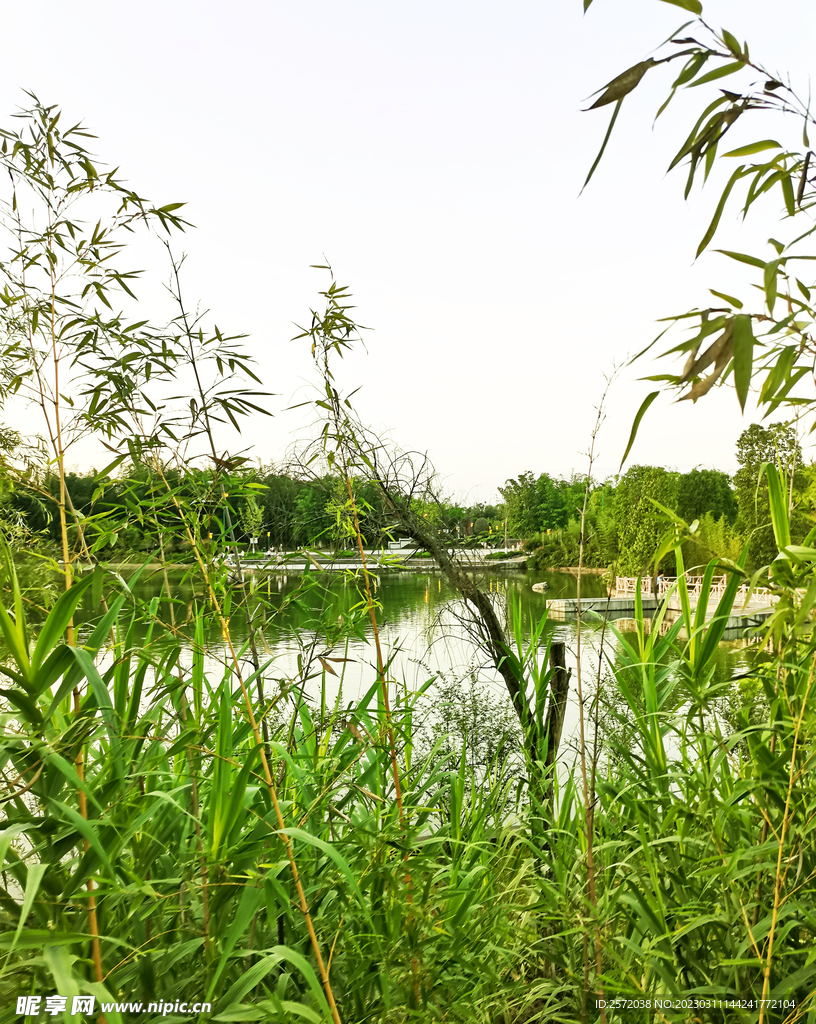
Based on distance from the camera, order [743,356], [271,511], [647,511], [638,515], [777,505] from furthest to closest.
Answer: [638,515] < [647,511] < [271,511] < [777,505] < [743,356]

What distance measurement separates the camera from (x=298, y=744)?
5.52 feet

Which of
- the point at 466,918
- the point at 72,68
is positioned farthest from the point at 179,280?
the point at 72,68

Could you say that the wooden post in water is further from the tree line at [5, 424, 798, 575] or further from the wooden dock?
the tree line at [5, 424, 798, 575]

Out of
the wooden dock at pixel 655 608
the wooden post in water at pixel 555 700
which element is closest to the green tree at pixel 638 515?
the wooden dock at pixel 655 608

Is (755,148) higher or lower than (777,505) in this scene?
Answer: higher

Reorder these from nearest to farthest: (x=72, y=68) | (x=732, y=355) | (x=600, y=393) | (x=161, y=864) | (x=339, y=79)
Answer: (x=732, y=355), (x=161, y=864), (x=600, y=393), (x=72, y=68), (x=339, y=79)

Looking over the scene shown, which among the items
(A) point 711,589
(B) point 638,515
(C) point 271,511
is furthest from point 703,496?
(C) point 271,511

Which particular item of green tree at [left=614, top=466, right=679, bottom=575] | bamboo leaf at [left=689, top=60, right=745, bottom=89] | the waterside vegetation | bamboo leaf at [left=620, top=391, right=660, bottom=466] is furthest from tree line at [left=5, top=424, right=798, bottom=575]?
green tree at [left=614, top=466, right=679, bottom=575]

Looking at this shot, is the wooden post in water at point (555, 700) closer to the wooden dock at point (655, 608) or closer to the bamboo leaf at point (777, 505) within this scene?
the wooden dock at point (655, 608)

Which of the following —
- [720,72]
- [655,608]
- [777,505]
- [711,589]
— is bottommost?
[711,589]

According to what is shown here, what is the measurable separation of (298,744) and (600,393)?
4.56 feet

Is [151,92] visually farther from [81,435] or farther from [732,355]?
[732,355]

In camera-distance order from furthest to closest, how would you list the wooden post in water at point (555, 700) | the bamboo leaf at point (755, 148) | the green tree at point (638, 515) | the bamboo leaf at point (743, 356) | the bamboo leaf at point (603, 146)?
the green tree at point (638, 515)
the wooden post in water at point (555, 700)
the bamboo leaf at point (755, 148)
the bamboo leaf at point (603, 146)
the bamboo leaf at point (743, 356)

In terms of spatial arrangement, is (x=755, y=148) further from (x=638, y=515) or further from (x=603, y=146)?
(x=638, y=515)
